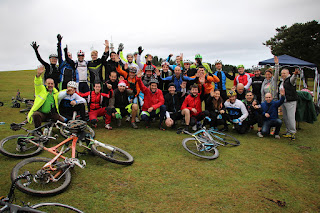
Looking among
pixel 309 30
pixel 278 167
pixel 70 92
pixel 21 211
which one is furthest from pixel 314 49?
pixel 21 211

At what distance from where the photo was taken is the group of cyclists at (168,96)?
7.39 meters

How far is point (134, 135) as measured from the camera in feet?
22.8

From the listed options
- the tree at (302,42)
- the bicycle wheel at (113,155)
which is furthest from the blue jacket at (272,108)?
the tree at (302,42)

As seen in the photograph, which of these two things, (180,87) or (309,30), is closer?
(180,87)

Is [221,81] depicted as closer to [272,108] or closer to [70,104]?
[272,108]

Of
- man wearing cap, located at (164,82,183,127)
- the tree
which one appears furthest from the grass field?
the tree

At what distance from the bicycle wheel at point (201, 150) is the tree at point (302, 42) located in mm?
36129

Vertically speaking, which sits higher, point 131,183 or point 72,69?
point 72,69

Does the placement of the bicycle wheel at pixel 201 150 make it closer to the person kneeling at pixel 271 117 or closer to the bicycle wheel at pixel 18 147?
the person kneeling at pixel 271 117

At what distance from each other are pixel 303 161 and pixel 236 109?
282 centimetres

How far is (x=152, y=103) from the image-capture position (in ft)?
26.1

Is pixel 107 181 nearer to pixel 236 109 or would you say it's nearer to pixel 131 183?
pixel 131 183

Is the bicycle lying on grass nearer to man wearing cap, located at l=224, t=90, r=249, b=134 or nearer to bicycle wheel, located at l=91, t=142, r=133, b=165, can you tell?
man wearing cap, located at l=224, t=90, r=249, b=134

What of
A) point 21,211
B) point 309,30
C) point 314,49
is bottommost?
point 21,211
